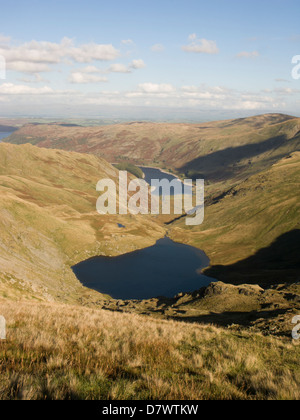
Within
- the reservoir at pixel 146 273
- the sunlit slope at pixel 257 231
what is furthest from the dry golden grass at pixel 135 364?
the reservoir at pixel 146 273

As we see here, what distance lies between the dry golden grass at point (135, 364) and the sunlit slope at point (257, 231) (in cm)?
8236

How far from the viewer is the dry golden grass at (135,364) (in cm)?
767

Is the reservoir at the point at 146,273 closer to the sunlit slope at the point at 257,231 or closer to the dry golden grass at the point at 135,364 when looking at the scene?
the sunlit slope at the point at 257,231

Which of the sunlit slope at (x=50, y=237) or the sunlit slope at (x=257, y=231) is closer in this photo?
the sunlit slope at (x=50, y=237)

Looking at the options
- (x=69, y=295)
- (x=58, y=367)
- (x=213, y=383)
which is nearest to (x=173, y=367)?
(x=213, y=383)

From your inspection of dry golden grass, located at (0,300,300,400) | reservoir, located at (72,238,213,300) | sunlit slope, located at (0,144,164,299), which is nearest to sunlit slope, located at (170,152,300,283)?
reservoir, located at (72,238,213,300)

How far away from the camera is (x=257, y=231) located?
149000 mm

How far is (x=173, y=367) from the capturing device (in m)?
10.2

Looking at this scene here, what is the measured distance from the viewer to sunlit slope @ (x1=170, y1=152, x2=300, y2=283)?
370 feet

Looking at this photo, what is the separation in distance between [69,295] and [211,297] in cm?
4528

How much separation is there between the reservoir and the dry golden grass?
87.9 m

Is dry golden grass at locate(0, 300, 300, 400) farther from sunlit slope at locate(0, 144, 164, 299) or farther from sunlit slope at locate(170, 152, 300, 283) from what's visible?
sunlit slope at locate(170, 152, 300, 283)

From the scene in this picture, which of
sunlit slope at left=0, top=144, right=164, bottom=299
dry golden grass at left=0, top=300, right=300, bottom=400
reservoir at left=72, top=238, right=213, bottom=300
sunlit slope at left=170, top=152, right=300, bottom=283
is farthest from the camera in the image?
sunlit slope at left=170, top=152, right=300, bottom=283
